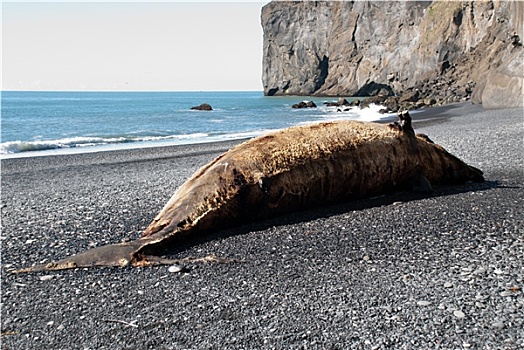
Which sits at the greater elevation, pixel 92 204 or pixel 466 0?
pixel 466 0

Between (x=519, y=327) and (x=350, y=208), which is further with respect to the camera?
(x=350, y=208)

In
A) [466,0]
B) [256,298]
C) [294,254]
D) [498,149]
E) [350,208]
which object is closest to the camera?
[256,298]

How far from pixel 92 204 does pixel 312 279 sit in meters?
4.63

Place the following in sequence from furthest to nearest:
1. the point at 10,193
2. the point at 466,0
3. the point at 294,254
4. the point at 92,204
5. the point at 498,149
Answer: the point at 466,0 → the point at 498,149 → the point at 10,193 → the point at 92,204 → the point at 294,254

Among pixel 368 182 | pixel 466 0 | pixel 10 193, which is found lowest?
pixel 10 193

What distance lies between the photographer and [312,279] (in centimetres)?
Answer: 469

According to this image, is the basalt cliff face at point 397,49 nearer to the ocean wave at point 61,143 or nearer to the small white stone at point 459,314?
the ocean wave at point 61,143

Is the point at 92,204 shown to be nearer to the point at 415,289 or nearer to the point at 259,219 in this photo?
the point at 259,219

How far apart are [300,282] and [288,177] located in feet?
7.16

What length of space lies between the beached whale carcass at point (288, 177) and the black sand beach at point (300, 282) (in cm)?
20

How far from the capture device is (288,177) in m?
6.63

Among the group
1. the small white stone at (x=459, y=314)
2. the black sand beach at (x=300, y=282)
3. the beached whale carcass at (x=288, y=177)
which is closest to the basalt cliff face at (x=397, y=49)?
the beached whale carcass at (x=288, y=177)

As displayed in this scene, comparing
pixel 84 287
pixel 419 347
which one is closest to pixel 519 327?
pixel 419 347

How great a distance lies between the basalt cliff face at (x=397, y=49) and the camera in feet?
123
